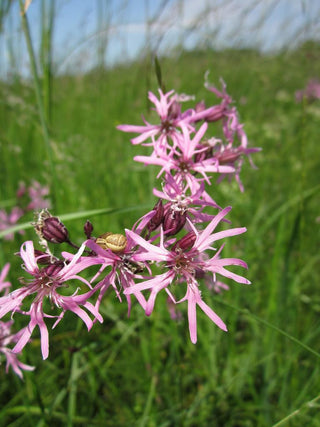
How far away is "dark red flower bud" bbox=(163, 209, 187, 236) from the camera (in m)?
0.90

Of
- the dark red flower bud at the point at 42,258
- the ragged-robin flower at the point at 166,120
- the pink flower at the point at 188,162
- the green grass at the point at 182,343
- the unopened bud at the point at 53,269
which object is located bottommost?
the green grass at the point at 182,343

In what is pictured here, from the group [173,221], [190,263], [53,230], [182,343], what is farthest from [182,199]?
[182,343]

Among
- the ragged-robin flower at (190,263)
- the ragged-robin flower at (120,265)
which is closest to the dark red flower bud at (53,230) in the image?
the ragged-robin flower at (120,265)

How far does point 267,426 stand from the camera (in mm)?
1282

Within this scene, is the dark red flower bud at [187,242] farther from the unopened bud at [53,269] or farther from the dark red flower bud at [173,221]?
the unopened bud at [53,269]

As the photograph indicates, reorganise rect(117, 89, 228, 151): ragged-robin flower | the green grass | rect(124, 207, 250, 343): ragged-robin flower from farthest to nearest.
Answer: the green grass → rect(117, 89, 228, 151): ragged-robin flower → rect(124, 207, 250, 343): ragged-robin flower

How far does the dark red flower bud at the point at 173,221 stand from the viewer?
35.6 inches

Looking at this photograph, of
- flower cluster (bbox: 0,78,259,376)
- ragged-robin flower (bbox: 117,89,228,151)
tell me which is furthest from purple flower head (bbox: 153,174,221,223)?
ragged-robin flower (bbox: 117,89,228,151)

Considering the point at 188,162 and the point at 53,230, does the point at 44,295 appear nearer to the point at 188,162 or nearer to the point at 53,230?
the point at 53,230

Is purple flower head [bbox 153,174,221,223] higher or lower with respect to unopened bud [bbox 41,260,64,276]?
higher

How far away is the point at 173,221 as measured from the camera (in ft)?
2.98

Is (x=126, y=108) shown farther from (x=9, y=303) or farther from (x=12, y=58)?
(x=9, y=303)

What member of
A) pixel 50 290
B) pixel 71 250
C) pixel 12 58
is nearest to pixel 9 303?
pixel 50 290

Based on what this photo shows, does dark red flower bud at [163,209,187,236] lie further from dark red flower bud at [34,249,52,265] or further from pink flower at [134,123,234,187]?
dark red flower bud at [34,249,52,265]
